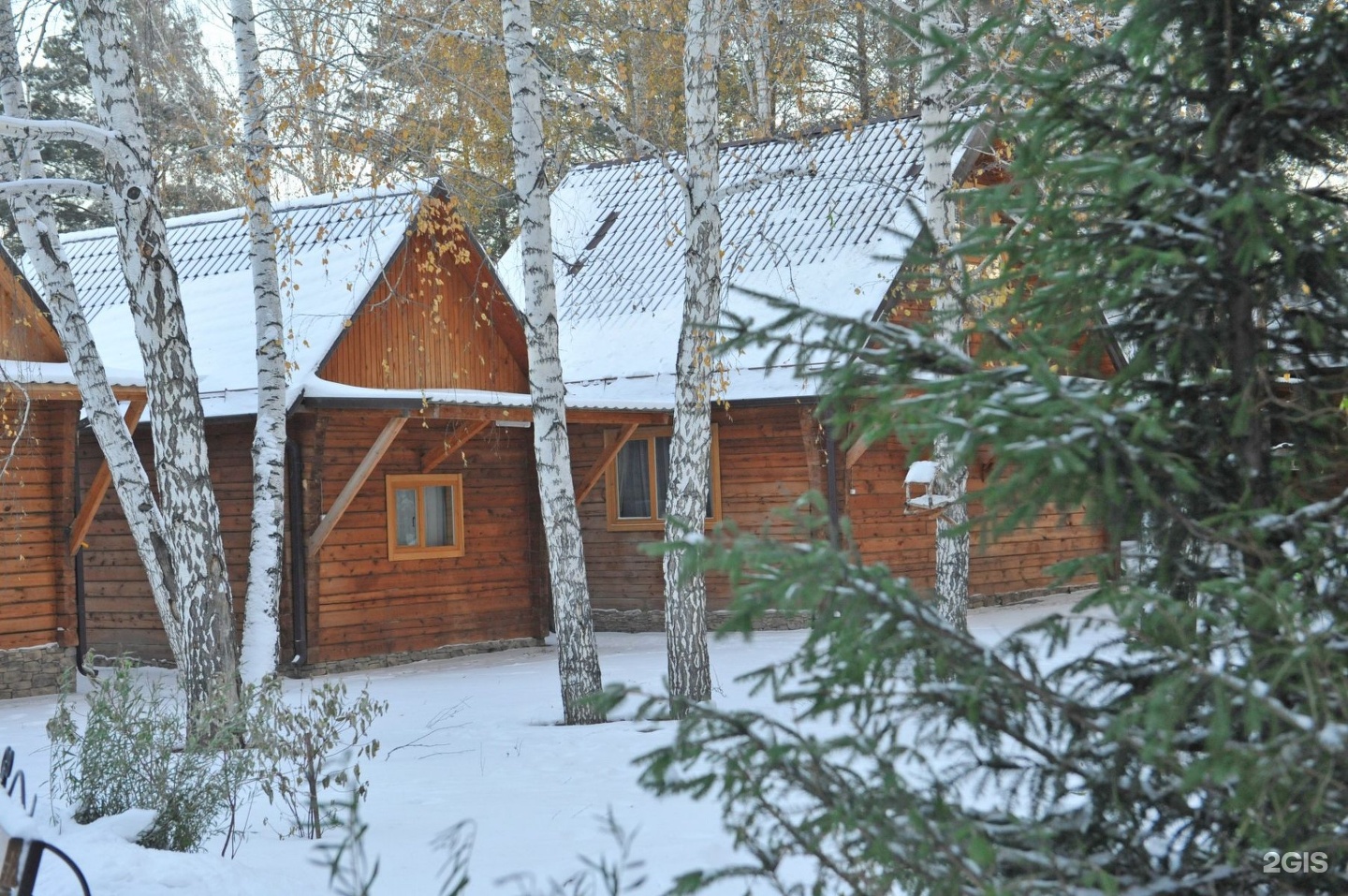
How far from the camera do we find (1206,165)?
2693 millimetres

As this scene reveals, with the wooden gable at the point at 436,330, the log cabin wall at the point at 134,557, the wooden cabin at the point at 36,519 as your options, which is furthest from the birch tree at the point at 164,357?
the log cabin wall at the point at 134,557

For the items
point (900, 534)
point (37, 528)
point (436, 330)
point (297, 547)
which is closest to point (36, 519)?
point (37, 528)

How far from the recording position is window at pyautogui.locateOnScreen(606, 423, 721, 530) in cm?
1666

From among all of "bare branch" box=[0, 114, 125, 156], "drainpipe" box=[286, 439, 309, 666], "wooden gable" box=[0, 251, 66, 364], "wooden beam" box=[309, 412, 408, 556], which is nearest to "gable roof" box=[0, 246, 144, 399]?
"wooden gable" box=[0, 251, 66, 364]

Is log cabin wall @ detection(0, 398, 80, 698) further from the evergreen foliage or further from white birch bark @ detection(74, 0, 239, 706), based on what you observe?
the evergreen foliage

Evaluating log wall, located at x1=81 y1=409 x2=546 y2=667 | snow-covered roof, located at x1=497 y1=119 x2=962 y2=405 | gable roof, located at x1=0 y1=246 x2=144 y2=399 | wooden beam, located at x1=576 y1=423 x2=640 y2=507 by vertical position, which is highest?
snow-covered roof, located at x1=497 y1=119 x2=962 y2=405

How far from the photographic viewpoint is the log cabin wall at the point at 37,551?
12.2 metres

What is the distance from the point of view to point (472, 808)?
273 inches

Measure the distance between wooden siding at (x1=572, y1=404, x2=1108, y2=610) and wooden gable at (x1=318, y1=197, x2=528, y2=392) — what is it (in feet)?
7.13

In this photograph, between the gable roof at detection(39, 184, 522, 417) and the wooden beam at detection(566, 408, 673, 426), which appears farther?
the wooden beam at detection(566, 408, 673, 426)

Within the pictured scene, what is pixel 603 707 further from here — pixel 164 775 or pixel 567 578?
pixel 567 578

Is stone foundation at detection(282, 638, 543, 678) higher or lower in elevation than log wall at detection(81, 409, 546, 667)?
lower

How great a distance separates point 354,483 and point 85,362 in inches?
169

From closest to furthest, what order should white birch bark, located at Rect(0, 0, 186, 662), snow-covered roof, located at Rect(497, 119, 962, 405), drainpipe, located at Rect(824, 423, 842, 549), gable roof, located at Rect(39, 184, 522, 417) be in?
white birch bark, located at Rect(0, 0, 186, 662) → gable roof, located at Rect(39, 184, 522, 417) → drainpipe, located at Rect(824, 423, 842, 549) → snow-covered roof, located at Rect(497, 119, 962, 405)
